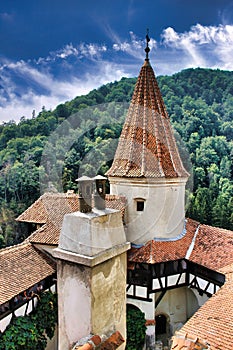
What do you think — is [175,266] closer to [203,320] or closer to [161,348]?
[161,348]

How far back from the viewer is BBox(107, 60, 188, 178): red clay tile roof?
14.9 metres

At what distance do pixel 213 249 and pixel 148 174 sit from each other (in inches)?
183

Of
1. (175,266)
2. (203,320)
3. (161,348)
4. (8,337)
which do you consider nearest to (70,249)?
(203,320)

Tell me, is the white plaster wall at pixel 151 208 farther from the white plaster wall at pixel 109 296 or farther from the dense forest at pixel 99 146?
the white plaster wall at pixel 109 296

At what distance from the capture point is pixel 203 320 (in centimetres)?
891

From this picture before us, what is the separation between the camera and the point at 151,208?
48.9ft

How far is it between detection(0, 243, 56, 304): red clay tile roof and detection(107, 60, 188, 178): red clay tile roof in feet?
17.0

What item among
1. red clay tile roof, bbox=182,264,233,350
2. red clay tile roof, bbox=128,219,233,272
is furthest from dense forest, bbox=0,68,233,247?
red clay tile roof, bbox=182,264,233,350

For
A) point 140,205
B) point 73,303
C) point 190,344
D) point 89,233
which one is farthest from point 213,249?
point 89,233

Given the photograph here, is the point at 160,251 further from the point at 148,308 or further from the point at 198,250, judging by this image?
the point at 148,308

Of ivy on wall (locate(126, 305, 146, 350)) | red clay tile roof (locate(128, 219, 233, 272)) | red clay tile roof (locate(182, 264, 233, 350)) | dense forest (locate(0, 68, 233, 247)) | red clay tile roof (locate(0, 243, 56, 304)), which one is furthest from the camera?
dense forest (locate(0, 68, 233, 247))

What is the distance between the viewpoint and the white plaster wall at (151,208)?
1480 cm

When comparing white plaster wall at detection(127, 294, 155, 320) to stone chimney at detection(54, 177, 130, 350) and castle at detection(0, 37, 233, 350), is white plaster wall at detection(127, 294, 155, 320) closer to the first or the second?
castle at detection(0, 37, 233, 350)

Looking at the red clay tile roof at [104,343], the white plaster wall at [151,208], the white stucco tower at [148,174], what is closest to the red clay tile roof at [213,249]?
the white stucco tower at [148,174]
